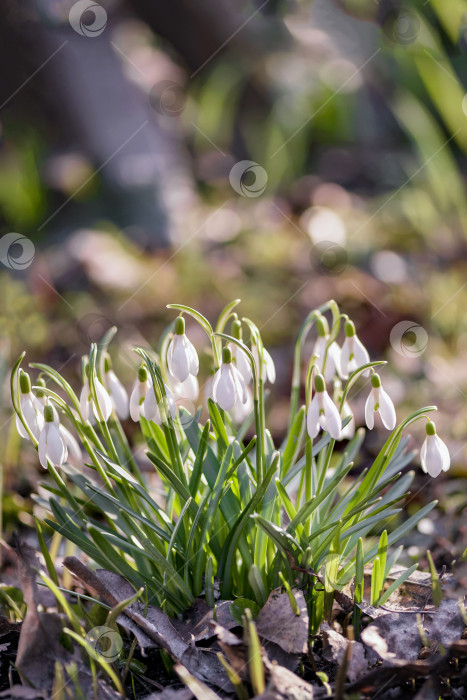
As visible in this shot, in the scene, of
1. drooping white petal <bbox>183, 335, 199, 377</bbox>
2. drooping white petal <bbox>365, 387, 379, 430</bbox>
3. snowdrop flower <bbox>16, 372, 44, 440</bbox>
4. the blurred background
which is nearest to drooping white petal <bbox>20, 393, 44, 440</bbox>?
snowdrop flower <bbox>16, 372, 44, 440</bbox>

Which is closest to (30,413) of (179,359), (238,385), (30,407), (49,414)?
(30,407)

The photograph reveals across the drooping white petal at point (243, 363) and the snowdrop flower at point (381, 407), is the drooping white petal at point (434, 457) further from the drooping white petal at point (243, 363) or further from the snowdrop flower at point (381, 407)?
the drooping white petal at point (243, 363)

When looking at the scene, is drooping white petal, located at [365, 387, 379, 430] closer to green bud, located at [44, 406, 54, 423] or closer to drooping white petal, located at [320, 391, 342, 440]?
drooping white petal, located at [320, 391, 342, 440]

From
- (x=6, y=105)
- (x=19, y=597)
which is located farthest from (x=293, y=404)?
(x=6, y=105)

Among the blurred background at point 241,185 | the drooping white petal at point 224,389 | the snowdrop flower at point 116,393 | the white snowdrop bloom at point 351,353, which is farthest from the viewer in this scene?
the blurred background at point 241,185

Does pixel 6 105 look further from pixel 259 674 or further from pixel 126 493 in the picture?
pixel 259 674

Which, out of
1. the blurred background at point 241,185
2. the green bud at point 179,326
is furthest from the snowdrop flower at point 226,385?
the blurred background at point 241,185

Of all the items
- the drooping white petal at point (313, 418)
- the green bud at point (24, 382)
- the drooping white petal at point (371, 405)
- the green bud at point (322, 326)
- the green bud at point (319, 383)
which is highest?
the green bud at point (322, 326)

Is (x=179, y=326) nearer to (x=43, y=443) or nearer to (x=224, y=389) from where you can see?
(x=224, y=389)
